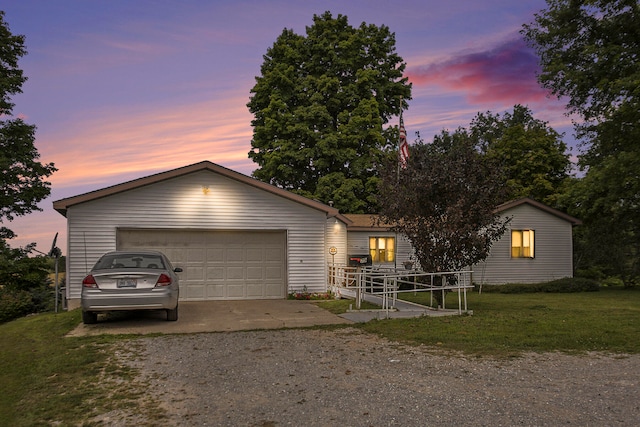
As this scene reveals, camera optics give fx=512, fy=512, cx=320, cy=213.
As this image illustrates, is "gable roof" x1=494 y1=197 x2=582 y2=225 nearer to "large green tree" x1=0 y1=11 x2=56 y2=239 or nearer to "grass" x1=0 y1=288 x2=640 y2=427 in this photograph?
"grass" x1=0 y1=288 x2=640 y2=427

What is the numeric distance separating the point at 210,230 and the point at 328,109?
740 inches

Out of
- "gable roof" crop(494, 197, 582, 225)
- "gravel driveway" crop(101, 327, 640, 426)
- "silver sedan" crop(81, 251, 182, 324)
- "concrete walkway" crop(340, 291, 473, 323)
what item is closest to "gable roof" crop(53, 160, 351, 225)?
"silver sedan" crop(81, 251, 182, 324)

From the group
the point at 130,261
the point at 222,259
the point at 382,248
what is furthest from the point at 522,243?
the point at 130,261

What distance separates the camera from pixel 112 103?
18.7m

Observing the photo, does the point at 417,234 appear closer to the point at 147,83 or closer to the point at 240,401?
the point at 240,401

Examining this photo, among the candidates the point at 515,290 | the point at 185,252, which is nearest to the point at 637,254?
the point at 515,290

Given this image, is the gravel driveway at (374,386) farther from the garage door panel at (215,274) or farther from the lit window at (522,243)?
the lit window at (522,243)

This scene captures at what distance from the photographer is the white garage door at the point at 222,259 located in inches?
614

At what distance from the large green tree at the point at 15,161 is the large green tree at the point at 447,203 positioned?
1714cm

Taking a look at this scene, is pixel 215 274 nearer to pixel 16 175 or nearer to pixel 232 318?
pixel 232 318

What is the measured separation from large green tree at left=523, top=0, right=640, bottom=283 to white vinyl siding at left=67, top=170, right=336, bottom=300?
1352cm

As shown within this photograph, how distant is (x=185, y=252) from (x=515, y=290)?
13761mm

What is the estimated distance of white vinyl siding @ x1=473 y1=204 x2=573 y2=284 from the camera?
23.5 m

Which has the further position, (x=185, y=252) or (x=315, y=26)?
(x=315, y=26)
